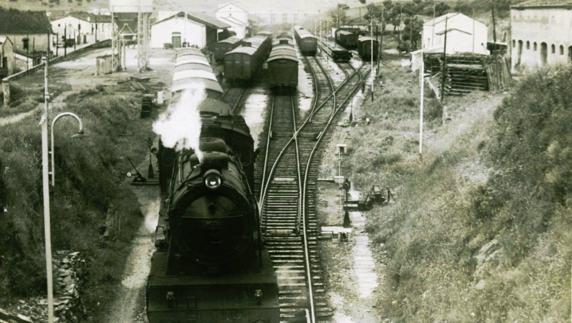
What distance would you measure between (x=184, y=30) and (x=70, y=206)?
2067 inches

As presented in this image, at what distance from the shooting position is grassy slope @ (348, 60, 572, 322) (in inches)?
452

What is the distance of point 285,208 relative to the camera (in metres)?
20.8

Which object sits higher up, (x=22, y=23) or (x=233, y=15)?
(x=233, y=15)

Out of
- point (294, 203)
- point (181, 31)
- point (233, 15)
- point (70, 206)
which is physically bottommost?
point (294, 203)

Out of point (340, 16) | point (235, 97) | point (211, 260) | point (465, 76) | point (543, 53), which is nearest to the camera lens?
point (211, 260)

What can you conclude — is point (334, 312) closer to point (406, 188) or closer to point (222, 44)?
point (406, 188)

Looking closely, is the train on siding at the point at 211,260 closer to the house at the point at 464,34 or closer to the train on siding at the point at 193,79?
the train on siding at the point at 193,79

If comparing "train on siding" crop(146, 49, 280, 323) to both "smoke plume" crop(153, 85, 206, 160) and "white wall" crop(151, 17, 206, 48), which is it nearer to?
"smoke plume" crop(153, 85, 206, 160)

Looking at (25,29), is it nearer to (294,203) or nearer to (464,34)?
(464,34)

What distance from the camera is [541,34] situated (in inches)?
1325

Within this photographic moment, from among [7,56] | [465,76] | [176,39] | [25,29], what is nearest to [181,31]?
[176,39]

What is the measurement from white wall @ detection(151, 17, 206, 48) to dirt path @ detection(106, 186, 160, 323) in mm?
49295

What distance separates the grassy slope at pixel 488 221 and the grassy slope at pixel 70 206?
7.13 metres

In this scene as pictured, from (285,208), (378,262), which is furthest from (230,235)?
(285,208)
